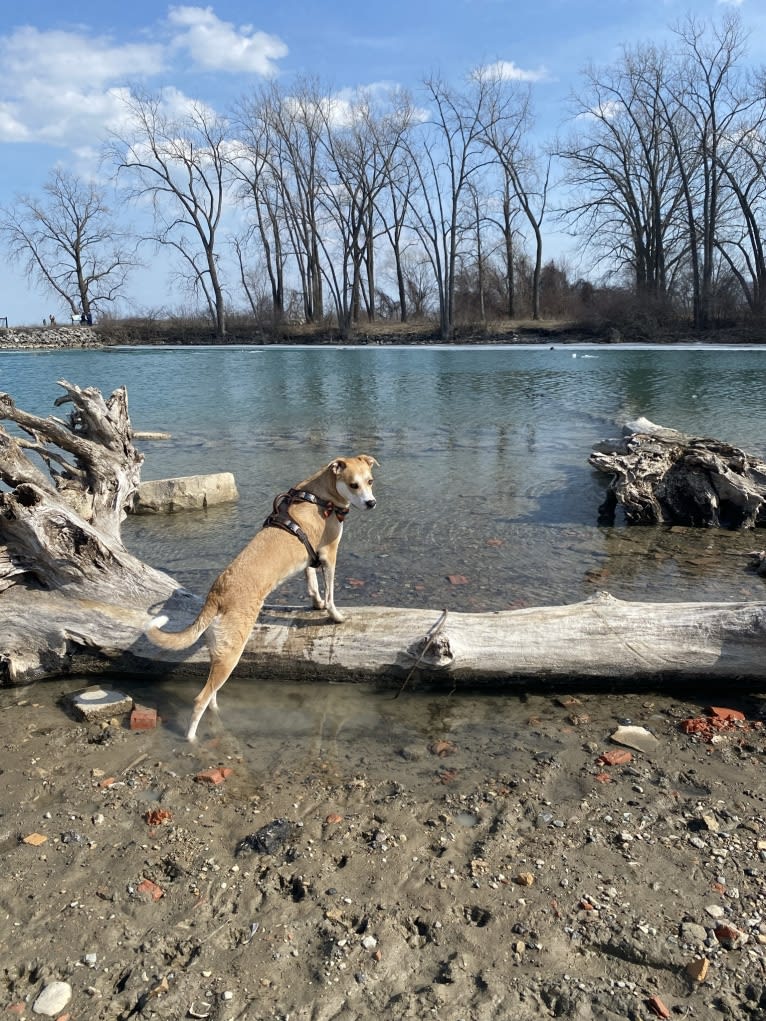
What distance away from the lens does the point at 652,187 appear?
5150 centimetres

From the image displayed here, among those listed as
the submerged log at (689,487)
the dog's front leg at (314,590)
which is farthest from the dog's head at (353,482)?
the submerged log at (689,487)

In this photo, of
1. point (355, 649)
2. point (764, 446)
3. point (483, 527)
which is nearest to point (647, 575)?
point (483, 527)

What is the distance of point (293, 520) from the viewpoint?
A: 195 inches

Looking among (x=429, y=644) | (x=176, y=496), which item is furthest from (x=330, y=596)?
(x=176, y=496)

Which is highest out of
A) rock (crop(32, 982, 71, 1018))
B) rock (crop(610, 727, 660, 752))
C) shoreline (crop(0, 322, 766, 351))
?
shoreline (crop(0, 322, 766, 351))

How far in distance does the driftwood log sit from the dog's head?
823 mm

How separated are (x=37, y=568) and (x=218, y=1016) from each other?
3530 mm

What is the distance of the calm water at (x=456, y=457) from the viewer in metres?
7.21

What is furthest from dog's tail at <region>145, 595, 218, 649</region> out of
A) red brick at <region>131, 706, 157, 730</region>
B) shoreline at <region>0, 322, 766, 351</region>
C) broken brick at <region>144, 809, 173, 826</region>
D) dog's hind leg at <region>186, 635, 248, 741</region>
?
shoreline at <region>0, 322, 766, 351</region>

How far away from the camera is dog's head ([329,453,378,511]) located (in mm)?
5223

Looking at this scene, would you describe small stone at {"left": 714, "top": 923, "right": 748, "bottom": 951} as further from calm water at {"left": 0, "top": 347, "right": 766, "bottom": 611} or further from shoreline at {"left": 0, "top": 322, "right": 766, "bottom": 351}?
shoreline at {"left": 0, "top": 322, "right": 766, "bottom": 351}

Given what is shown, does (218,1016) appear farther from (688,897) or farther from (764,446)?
(764,446)

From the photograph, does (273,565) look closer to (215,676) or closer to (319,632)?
(319,632)

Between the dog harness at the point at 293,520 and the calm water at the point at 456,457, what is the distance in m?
1.47
